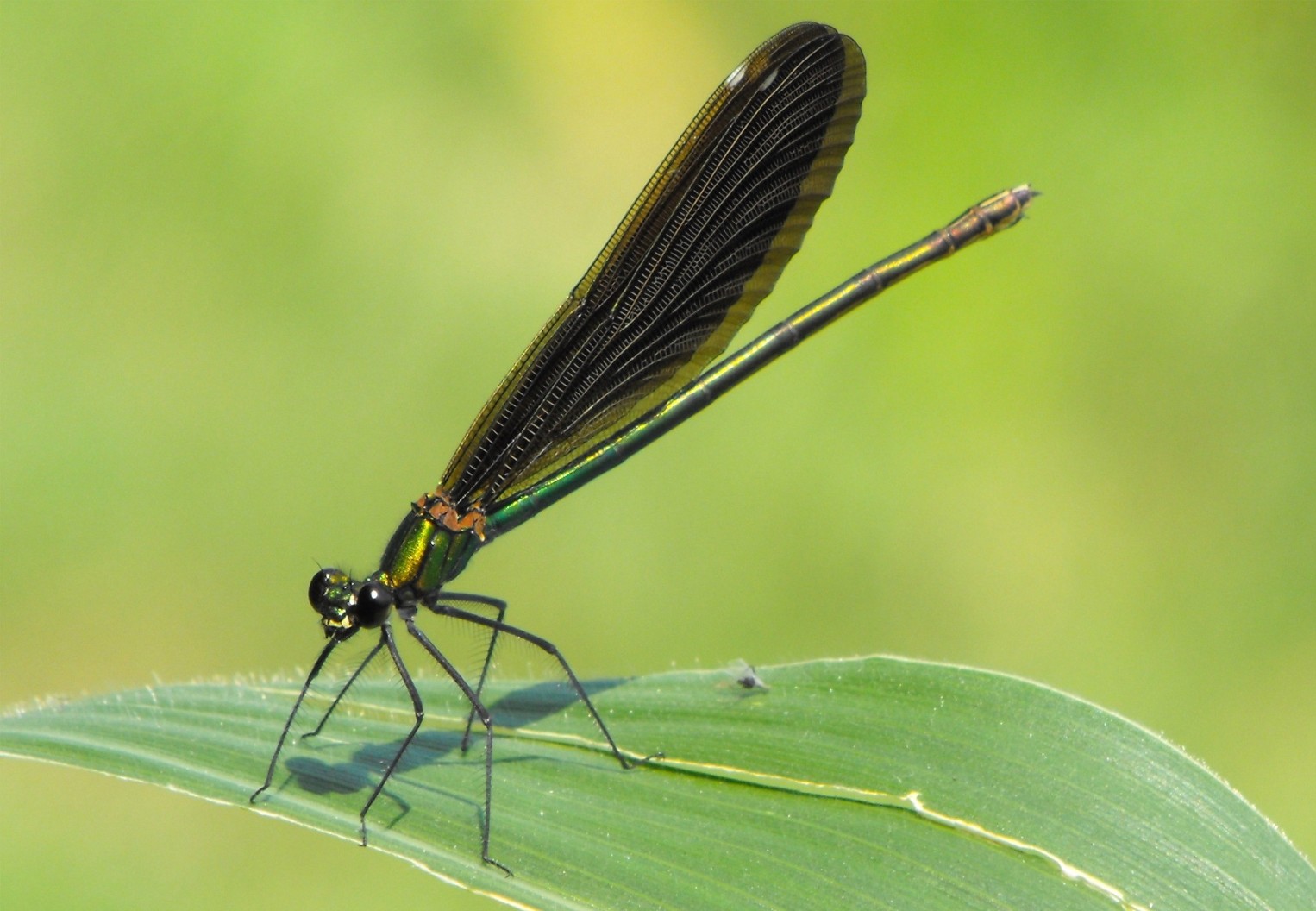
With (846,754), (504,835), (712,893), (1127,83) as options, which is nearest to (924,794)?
(846,754)

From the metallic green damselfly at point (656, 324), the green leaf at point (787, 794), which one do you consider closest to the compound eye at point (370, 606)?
the metallic green damselfly at point (656, 324)

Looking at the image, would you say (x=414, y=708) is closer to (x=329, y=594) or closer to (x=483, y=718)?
(x=483, y=718)

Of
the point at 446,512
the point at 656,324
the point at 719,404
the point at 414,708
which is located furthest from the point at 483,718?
the point at 719,404

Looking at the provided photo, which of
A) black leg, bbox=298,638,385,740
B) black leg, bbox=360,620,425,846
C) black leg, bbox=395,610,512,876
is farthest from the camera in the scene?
black leg, bbox=298,638,385,740

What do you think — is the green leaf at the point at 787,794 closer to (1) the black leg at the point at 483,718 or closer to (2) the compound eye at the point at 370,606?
(1) the black leg at the point at 483,718

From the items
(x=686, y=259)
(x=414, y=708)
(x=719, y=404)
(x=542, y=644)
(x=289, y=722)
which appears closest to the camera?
(x=289, y=722)

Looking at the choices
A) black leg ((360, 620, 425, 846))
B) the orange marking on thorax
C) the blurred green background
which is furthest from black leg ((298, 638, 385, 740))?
the blurred green background

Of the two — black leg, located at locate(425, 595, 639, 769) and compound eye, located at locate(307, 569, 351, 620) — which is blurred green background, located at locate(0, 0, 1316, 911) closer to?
black leg, located at locate(425, 595, 639, 769)
